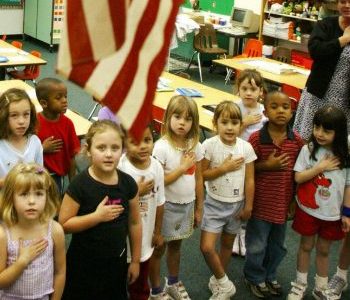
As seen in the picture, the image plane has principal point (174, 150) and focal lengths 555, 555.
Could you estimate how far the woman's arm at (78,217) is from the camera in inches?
93.8

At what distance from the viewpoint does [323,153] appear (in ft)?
9.84

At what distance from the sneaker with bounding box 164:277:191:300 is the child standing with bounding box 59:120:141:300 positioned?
59cm

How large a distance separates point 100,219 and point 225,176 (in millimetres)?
864

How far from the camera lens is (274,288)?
3377 mm

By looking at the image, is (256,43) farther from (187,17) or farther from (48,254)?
(48,254)

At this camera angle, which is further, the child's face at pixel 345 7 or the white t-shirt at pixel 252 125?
the white t-shirt at pixel 252 125

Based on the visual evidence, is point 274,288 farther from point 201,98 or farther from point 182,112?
point 201,98

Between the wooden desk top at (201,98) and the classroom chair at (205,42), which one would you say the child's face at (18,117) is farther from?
the classroom chair at (205,42)

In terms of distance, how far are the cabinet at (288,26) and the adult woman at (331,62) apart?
17.5 feet

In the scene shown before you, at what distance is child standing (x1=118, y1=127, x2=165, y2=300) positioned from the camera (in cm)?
264

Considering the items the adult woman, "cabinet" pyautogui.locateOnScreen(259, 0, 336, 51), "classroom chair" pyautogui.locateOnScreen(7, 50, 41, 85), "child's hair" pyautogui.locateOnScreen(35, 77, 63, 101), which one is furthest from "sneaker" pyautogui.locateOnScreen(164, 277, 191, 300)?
"cabinet" pyautogui.locateOnScreen(259, 0, 336, 51)

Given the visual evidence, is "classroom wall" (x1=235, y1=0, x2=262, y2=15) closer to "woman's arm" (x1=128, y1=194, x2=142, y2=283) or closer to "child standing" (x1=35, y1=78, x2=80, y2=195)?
"child standing" (x1=35, y1=78, x2=80, y2=195)

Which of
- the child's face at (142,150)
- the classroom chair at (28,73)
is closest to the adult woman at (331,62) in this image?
the child's face at (142,150)

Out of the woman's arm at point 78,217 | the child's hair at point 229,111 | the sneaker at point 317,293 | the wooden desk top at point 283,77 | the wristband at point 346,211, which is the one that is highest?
the child's hair at point 229,111
